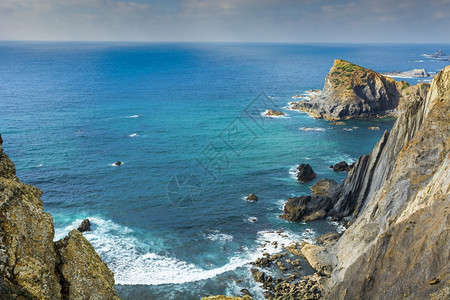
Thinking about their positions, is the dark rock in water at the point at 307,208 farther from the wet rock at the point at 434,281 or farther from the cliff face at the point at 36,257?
the cliff face at the point at 36,257

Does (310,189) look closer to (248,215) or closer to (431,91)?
(248,215)

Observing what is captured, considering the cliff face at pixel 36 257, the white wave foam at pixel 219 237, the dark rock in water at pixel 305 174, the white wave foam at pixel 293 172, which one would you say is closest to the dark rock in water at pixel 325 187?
the dark rock in water at pixel 305 174

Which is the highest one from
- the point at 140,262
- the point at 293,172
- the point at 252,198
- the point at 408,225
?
the point at 408,225

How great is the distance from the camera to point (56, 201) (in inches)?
2884

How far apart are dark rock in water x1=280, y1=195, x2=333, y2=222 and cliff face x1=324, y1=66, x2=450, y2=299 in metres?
12.0

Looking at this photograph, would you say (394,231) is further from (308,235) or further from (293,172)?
(293,172)

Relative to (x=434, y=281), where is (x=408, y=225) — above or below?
above

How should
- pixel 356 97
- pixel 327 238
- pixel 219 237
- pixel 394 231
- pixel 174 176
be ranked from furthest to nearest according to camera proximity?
pixel 356 97, pixel 174 176, pixel 219 237, pixel 327 238, pixel 394 231

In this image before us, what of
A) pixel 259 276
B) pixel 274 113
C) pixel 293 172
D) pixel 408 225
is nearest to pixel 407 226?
pixel 408 225

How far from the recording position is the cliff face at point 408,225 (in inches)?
1347

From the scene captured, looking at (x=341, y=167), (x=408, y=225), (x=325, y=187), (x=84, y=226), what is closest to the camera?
(x=408, y=225)

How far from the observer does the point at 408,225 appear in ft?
129

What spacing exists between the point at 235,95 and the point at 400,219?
499 ft

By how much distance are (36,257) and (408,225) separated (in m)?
36.0
